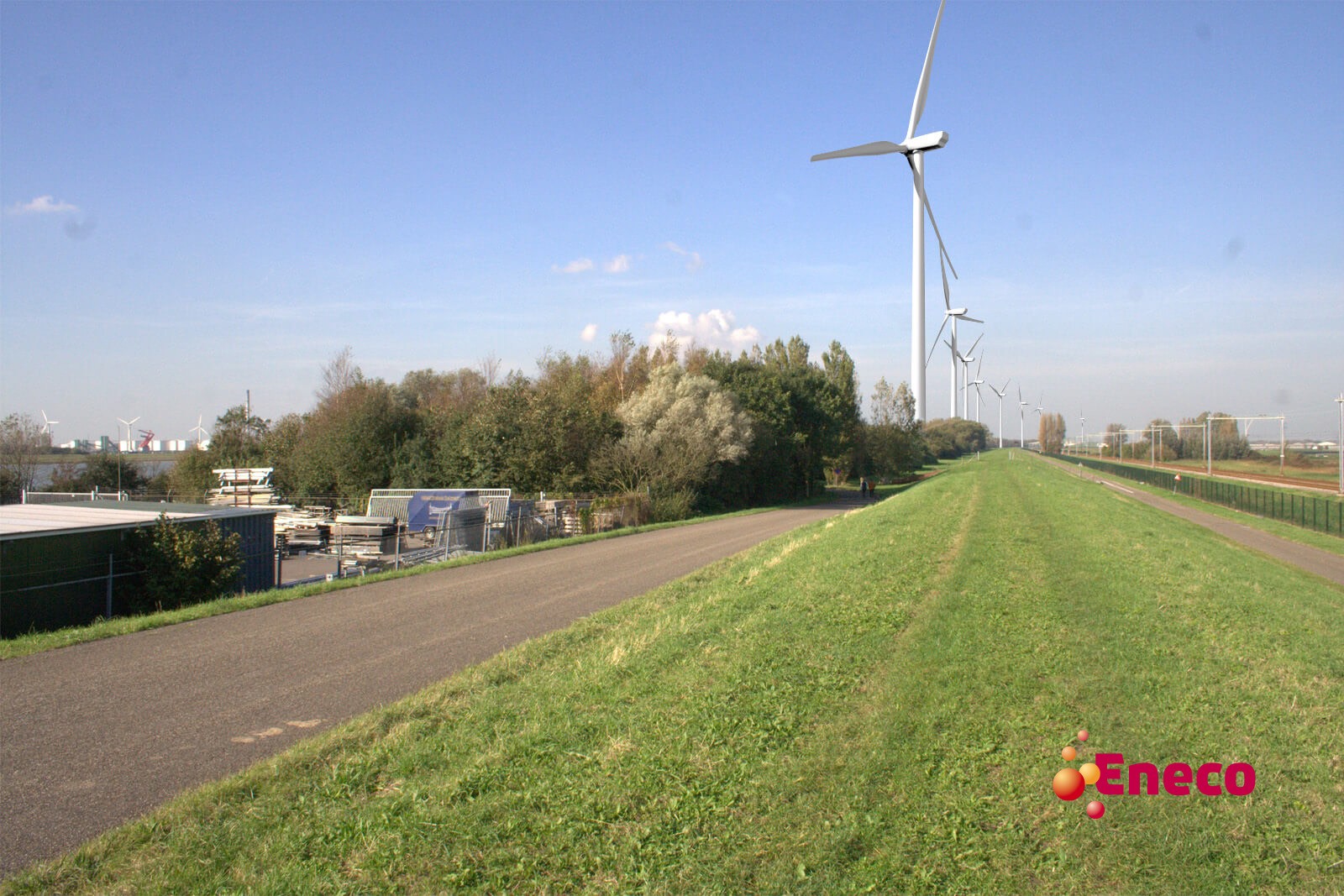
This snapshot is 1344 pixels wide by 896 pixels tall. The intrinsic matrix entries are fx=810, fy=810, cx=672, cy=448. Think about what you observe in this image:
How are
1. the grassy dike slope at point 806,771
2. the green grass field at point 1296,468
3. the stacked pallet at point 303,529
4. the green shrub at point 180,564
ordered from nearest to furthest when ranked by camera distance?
the grassy dike slope at point 806,771 → the green shrub at point 180,564 → the stacked pallet at point 303,529 → the green grass field at point 1296,468

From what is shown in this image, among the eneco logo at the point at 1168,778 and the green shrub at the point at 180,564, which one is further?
the green shrub at the point at 180,564

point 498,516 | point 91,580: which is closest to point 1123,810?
point 91,580

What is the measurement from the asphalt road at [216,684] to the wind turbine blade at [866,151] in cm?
2527

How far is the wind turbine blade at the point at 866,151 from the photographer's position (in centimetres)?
3469

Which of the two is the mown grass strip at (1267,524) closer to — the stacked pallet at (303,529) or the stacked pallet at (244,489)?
the stacked pallet at (303,529)

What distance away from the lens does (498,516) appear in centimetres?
2875

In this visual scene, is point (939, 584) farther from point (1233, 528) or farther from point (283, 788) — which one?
point (1233, 528)

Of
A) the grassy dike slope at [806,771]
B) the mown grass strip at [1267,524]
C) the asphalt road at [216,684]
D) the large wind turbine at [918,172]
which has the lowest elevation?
the mown grass strip at [1267,524]

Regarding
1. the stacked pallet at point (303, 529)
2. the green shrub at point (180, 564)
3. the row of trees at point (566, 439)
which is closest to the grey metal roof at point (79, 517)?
the green shrub at point (180, 564)

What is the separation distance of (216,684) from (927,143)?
122 ft

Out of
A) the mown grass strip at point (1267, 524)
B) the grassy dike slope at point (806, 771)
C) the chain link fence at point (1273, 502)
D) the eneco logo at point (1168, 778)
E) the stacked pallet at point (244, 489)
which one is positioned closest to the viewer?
the grassy dike slope at point (806, 771)

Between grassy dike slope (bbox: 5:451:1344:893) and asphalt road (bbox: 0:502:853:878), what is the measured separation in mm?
711

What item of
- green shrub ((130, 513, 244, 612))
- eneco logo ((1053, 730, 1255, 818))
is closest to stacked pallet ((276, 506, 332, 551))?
green shrub ((130, 513, 244, 612))

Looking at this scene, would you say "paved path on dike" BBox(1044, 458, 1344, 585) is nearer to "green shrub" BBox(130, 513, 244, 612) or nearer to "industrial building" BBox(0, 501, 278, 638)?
"green shrub" BBox(130, 513, 244, 612)
